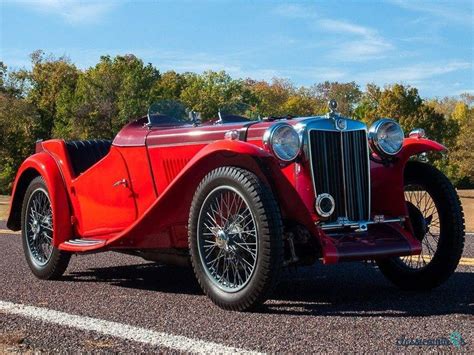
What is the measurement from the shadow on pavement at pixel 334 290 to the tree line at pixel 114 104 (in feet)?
112

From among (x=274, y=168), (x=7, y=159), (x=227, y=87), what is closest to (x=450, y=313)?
(x=274, y=168)

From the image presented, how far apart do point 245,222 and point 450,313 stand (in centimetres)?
139

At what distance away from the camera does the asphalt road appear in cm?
331

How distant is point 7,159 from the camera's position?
47.8 meters

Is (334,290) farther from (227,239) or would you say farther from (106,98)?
(106,98)

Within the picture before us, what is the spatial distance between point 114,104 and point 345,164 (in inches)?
1878

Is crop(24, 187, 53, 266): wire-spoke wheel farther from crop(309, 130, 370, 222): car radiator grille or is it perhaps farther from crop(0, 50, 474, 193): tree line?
crop(0, 50, 474, 193): tree line

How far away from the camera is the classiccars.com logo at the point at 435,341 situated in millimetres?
3193

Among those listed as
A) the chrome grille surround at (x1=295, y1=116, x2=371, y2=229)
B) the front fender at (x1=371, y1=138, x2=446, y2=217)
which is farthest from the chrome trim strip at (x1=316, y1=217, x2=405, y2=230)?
the front fender at (x1=371, y1=138, x2=446, y2=217)

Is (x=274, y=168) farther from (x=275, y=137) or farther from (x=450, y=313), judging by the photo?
(x=450, y=313)

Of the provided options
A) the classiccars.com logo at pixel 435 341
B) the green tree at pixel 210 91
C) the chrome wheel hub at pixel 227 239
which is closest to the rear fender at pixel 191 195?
the chrome wheel hub at pixel 227 239

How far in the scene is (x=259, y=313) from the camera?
4.02m

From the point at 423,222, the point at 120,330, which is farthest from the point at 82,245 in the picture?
the point at 423,222

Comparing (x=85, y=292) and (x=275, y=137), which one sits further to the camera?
(x=85, y=292)
